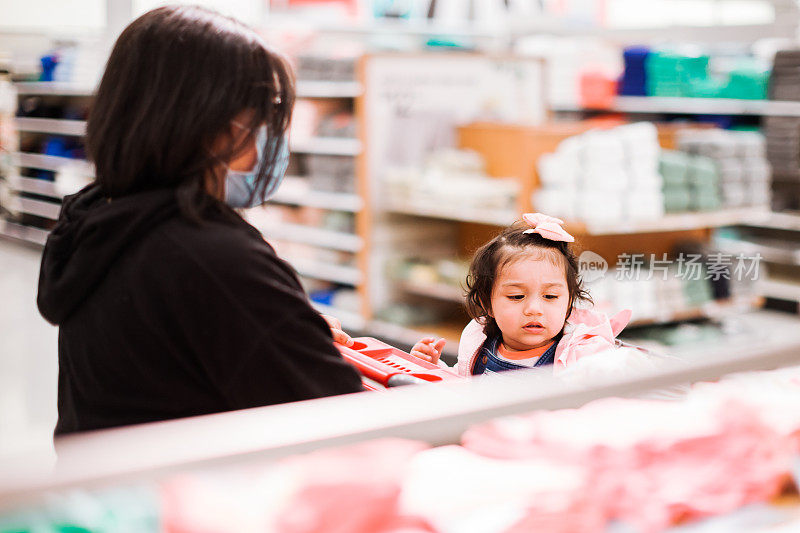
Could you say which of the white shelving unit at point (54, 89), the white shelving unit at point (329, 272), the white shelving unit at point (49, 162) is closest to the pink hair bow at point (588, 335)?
the white shelving unit at point (329, 272)

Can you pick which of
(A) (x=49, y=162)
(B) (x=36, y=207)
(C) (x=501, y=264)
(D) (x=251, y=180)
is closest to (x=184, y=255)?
(D) (x=251, y=180)

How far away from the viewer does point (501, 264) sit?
1.93 metres

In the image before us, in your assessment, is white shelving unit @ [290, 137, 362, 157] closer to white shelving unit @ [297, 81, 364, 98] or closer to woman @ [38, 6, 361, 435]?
white shelving unit @ [297, 81, 364, 98]

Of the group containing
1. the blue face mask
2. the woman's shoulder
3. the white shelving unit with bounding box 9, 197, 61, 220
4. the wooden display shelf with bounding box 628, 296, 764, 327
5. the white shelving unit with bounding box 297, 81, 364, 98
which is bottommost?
the wooden display shelf with bounding box 628, 296, 764, 327

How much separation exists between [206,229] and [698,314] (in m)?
4.45

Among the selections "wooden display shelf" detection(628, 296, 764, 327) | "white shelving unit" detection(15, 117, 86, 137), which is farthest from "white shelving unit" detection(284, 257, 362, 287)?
"white shelving unit" detection(15, 117, 86, 137)

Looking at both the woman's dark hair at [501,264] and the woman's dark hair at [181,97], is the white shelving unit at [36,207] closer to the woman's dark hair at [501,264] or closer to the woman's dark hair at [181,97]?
the woman's dark hair at [501,264]

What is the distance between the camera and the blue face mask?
1.43 meters

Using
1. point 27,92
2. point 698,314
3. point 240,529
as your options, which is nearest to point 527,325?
point 240,529

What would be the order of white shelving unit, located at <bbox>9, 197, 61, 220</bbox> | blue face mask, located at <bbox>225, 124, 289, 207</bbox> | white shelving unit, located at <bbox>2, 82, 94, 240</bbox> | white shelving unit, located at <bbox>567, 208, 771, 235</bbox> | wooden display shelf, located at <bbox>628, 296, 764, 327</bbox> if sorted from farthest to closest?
1. white shelving unit, located at <bbox>9, 197, 61, 220</bbox>
2. white shelving unit, located at <bbox>2, 82, 94, 240</bbox>
3. wooden display shelf, located at <bbox>628, 296, 764, 327</bbox>
4. white shelving unit, located at <bbox>567, 208, 771, 235</bbox>
5. blue face mask, located at <bbox>225, 124, 289, 207</bbox>

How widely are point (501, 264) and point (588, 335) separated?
272 mm

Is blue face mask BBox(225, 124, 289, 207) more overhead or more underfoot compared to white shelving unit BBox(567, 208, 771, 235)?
more overhead

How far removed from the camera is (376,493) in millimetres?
913

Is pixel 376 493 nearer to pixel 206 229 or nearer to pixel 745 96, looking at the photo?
pixel 206 229
